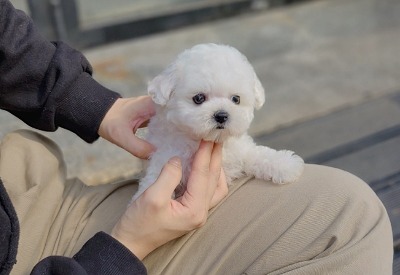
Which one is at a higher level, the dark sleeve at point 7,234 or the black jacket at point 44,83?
the black jacket at point 44,83

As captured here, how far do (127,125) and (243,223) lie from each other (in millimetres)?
366

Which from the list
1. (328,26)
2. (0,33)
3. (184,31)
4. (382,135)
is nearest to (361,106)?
(382,135)

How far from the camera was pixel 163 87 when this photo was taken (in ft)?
3.58

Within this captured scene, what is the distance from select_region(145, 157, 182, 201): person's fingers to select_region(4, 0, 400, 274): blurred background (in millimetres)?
795

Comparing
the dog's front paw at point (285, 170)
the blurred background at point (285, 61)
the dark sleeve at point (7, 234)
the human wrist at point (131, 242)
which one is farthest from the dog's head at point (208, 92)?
the blurred background at point (285, 61)

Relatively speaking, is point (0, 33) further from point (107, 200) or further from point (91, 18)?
point (91, 18)

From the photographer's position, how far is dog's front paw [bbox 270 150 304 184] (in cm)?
102

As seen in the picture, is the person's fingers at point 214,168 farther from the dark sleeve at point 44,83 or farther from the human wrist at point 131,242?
the dark sleeve at point 44,83

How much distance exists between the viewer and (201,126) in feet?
3.41

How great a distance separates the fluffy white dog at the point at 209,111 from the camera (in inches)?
41.2

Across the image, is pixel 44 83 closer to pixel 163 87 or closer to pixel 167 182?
pixel 163 87

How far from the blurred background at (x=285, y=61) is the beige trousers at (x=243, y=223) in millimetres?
624

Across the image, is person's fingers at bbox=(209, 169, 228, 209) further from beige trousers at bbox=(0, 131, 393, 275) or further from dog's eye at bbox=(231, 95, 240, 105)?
dog's eye at bbox=(231, 95, 240, 105)

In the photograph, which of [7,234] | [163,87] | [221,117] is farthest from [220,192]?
[7,234]
